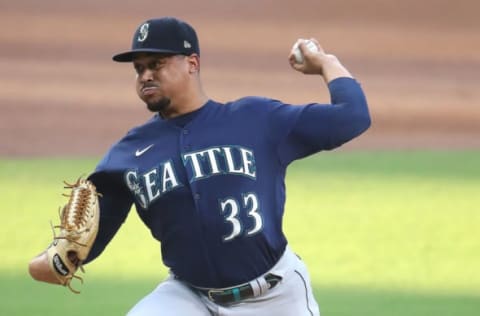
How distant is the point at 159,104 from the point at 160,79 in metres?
0.10

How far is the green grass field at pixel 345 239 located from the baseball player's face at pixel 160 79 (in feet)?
8.05

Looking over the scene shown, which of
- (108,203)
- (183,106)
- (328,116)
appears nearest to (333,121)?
(328,116)

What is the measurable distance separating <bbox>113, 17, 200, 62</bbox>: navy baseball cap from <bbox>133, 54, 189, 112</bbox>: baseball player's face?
4 cm

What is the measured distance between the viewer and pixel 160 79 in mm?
4883

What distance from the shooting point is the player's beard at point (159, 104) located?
4883mm

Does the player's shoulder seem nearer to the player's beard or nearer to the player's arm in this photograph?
the player's arm

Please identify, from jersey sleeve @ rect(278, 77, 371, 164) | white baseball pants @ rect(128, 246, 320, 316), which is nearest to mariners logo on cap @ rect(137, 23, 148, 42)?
jersey sleeve @ rect(278, 77, 371, 164)

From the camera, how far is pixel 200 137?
16.1 feet

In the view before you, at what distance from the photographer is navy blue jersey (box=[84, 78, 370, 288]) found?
15.6ft

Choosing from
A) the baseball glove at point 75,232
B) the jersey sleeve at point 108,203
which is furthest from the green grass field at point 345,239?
the baseball glove at point 75,232

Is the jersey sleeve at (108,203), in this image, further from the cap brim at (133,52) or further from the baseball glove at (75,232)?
the cap brim at (133,52)

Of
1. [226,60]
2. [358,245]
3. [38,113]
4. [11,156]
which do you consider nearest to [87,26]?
[226,60]

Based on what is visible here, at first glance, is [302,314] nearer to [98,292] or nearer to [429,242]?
[98,292]

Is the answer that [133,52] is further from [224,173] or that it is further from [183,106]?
[224,173]
